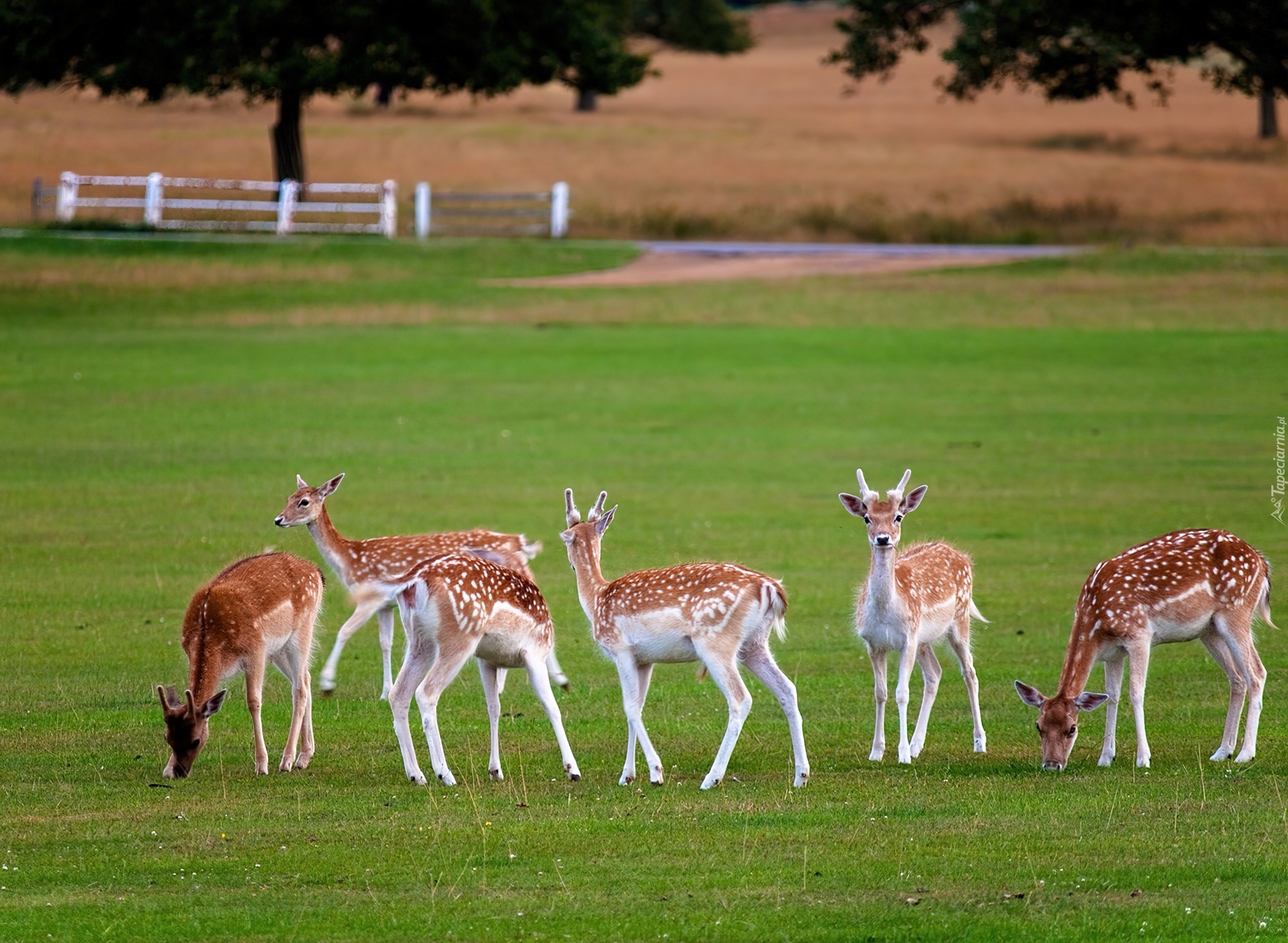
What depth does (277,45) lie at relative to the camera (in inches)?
2066

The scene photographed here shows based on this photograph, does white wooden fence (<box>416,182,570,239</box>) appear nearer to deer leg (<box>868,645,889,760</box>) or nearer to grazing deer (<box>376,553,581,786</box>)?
deer leg (<box>868,645,889,760</box>)

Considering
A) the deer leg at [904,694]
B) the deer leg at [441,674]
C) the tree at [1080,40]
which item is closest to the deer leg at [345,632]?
the deer leg at [441,674]

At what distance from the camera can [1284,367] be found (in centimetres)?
3247

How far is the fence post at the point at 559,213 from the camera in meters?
51.8

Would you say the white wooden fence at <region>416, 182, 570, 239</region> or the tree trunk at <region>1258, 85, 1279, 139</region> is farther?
the tree trunk at <region>1258, 85, 1279, 139</region>

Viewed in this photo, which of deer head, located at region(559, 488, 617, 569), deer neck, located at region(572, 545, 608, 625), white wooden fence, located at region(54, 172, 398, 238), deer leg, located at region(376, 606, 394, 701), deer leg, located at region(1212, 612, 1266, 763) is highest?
white wooden fence, located at region(54, 172, 398, 238)

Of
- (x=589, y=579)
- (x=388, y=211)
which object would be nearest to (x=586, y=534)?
(x=589, y=579)

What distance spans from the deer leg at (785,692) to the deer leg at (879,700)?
18.9 inches

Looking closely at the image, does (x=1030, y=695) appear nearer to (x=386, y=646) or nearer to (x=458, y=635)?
(x=458, y=635)

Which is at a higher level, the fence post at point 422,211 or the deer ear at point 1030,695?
the fence post at point 422,211

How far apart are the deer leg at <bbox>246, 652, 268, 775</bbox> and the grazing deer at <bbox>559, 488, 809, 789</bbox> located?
2008 mm

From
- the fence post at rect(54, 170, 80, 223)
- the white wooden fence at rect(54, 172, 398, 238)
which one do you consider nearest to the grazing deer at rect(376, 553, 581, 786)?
the white wooden fence at rect(54, 172, 398, 238)

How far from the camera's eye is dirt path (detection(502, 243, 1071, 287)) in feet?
146

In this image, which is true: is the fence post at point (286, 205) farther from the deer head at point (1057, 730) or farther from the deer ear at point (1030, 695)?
the deer head at point (1057, 730)
